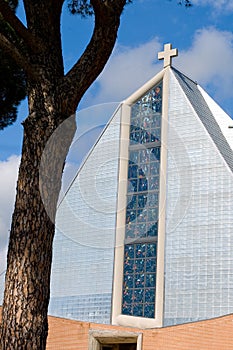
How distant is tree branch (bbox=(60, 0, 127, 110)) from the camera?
4.05 metres

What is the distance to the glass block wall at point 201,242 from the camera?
10.7m

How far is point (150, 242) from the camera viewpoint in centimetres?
1174

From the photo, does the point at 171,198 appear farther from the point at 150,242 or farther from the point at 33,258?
the point at 33,258

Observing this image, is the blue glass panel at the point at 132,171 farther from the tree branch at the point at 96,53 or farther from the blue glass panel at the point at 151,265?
the tree branch at the point at 96,53

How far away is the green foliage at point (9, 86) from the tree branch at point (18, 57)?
649 mm

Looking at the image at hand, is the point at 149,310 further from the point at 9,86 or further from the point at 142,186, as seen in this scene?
the point at 9,86

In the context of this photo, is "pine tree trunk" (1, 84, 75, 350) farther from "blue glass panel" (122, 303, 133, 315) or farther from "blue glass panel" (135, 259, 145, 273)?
"blue glass panel" (135, 259, 145, 273)

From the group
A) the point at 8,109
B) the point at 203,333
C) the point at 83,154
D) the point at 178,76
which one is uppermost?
the point at 178,76

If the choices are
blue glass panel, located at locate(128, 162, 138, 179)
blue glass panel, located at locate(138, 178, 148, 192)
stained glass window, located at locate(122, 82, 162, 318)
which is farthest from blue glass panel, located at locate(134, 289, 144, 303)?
blue glass panel, located at locate(128, 162, 138, 179)

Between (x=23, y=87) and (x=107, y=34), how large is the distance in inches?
55.2

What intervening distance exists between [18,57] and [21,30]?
16 centimetres

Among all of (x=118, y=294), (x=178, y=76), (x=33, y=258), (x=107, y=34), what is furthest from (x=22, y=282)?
(x=178, y=76)

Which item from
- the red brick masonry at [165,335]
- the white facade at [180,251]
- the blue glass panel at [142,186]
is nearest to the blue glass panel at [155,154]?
the white facade at [180,251]

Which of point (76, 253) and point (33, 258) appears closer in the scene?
point (33, 258)
